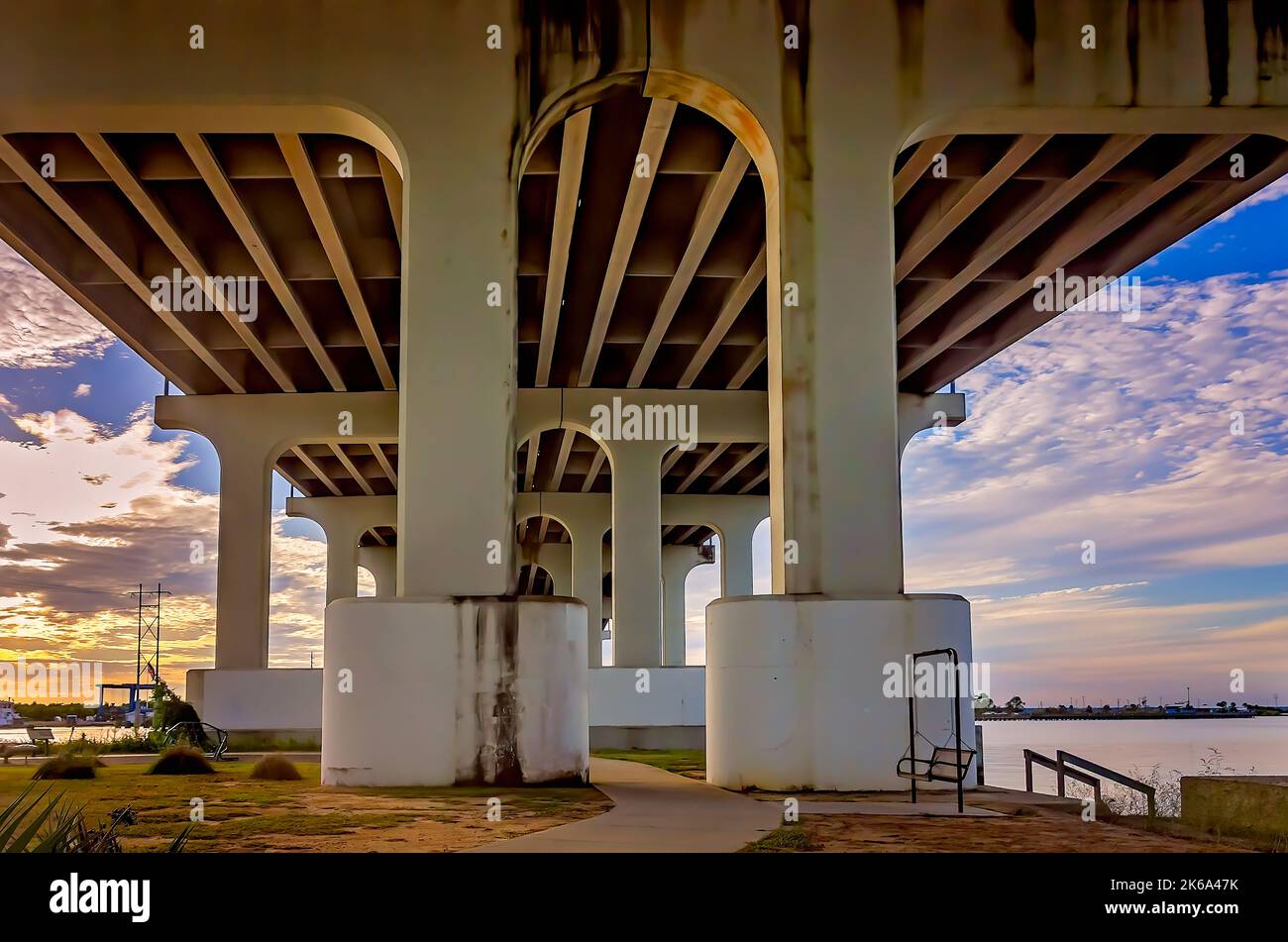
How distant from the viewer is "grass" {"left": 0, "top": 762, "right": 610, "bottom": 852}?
24.1 feet

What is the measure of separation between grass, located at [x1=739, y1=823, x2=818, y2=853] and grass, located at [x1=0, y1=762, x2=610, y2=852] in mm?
1582

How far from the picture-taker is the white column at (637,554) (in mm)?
27828

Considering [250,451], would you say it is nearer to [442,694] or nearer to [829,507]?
[442,694]

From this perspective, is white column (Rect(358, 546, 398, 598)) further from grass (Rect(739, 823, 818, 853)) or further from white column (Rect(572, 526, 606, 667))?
grass (Rect(739, 823, 818, 853))

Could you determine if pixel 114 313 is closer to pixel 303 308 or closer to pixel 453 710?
pixel 303 308

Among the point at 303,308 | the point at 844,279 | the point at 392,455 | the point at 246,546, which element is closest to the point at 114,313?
the point at 303,308

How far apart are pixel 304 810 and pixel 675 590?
41087 millimetres

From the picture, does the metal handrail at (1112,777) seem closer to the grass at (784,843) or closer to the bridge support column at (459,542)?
the grass at (784,843)

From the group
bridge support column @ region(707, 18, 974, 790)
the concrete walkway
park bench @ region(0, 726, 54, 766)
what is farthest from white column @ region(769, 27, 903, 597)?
park bench @ region(0, 726, 54, 766)

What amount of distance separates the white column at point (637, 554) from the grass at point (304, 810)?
15270mm

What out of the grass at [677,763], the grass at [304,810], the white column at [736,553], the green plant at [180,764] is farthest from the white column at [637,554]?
the grass at [304,810]

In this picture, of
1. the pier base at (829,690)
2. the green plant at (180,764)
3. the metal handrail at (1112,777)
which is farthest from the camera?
the green plant at (180,764)
